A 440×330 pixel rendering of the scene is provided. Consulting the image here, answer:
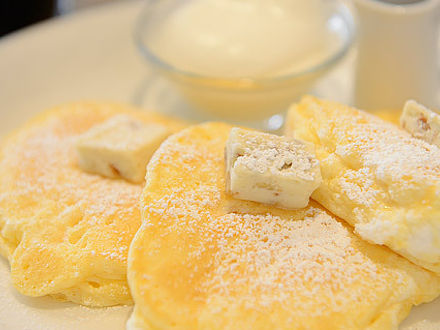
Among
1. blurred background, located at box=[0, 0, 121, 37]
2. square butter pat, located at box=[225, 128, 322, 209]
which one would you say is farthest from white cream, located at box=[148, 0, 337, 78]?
blurred background, located at box=[0, 0, 121, 37]

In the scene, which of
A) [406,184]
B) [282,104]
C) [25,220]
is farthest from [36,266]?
[282,104]

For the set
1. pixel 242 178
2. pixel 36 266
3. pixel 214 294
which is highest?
pixel 242 178

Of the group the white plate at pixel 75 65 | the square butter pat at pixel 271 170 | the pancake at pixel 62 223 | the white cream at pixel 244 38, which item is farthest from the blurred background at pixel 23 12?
the square butter pat at pixel 271 170

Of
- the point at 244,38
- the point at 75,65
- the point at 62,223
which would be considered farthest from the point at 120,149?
the point at 75,65

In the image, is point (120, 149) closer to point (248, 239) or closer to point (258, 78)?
point (248, 239)

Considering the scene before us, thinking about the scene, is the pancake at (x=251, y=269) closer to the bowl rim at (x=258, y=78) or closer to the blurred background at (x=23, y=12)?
the bowl rim at (x=258, y=78)

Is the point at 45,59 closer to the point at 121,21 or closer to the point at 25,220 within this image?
the point at 121,21
